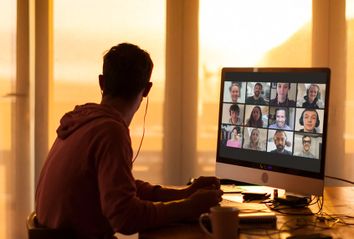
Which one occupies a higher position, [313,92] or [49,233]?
[313,92]

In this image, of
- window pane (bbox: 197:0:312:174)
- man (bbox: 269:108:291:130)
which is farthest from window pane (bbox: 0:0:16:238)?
man (bbox: 269:108:291:130)

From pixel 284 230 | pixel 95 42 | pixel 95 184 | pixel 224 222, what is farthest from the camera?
pixel 95 42

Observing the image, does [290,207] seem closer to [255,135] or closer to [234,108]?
[255,135]

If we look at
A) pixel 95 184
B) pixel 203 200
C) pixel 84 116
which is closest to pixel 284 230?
pixel 203 200

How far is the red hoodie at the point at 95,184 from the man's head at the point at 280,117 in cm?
58

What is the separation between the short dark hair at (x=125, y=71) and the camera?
1.61 meters

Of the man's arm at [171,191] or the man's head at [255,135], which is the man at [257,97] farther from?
the man's arm at [171,191]

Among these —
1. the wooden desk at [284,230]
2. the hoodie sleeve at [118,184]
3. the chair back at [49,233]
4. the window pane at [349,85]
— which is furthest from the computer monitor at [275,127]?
the window pane at [349,85]

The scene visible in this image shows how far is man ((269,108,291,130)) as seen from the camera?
6.28ft

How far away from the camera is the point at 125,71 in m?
1.61

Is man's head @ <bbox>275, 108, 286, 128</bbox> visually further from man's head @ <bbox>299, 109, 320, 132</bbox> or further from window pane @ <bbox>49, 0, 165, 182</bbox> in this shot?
window pane @ <bbox>49, 0, 165, 182</bbox>

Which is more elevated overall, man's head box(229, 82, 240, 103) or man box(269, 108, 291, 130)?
man's head box(229, 82, 240, 103)

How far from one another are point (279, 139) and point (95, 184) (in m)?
0.74

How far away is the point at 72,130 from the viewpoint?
1.58 m
